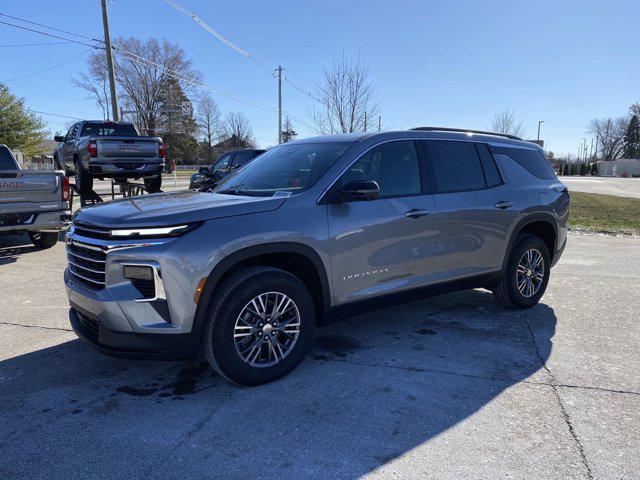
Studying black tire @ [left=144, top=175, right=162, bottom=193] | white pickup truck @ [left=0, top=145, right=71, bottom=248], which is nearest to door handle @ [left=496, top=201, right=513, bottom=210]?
white pickup truck @ [left=0, top=145, right=71, bottom=248]

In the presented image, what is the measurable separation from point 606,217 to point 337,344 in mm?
14025

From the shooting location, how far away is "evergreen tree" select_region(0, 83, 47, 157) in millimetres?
45812

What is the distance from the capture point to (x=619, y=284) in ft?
22.1

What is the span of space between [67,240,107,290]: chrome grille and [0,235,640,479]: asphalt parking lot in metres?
0.81

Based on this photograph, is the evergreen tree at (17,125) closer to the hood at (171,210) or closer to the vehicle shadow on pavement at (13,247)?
the vehicle shadow on pavement at (13,247)

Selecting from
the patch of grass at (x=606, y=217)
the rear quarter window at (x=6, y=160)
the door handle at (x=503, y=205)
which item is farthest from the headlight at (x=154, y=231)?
the patch of grass at (x=606, y=217)

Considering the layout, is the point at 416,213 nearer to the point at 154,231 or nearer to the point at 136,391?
the point at 154,231

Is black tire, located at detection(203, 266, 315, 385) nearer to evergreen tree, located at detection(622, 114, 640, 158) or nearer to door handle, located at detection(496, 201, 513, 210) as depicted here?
door handle, located at detection(496, 201, 513, 210)

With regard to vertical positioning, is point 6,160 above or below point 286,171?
above

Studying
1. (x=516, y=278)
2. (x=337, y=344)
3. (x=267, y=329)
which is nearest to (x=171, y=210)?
(x=267, y=329)

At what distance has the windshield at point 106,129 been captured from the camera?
43.1ft

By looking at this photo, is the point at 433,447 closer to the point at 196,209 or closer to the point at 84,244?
the point at 196,209

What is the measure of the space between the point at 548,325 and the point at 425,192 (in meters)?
2.00

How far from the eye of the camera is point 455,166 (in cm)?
473
